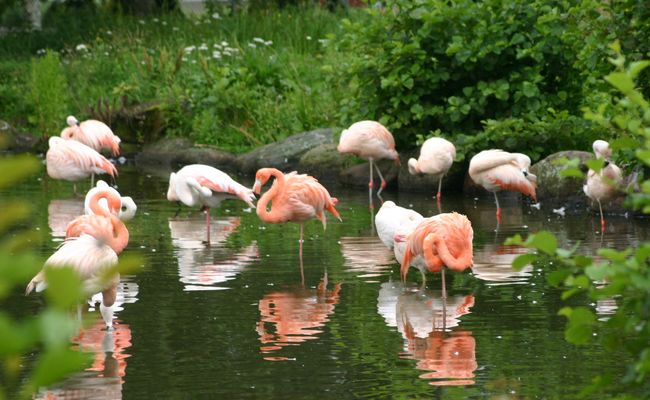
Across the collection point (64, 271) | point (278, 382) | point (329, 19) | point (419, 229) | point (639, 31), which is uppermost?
point (329, 19)

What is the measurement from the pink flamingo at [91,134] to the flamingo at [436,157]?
15.4 ft

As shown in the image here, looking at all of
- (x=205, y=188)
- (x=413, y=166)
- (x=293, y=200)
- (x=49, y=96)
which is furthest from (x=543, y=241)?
(x=49, y=96)

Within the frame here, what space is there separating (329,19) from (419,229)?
15.8 metres

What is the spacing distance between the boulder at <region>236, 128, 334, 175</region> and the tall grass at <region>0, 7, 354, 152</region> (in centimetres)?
53

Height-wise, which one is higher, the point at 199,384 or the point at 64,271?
the point at 64,271

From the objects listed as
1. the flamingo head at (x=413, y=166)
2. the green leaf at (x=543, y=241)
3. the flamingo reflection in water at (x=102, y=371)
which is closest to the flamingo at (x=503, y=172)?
the flamingo head at (x=413, y=166)

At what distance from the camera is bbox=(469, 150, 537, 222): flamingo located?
36.4 feet

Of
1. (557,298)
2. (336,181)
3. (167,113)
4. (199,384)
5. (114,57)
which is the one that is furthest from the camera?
(114,57)

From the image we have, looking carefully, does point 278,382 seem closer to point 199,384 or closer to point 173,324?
point 199,384

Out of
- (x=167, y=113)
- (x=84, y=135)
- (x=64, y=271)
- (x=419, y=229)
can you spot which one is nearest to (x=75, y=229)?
(x=419, y=229)

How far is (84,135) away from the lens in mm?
14805

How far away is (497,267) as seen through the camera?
26.8 ft

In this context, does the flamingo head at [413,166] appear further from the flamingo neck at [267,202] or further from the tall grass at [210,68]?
the flamingo neck at [267,202]

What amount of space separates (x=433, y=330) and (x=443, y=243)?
1.77 feet
